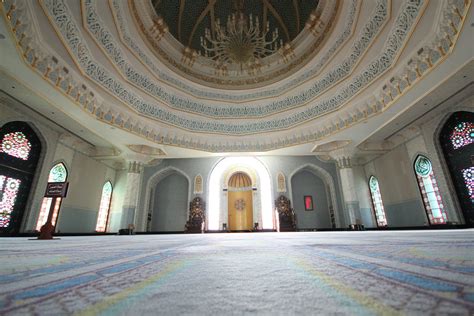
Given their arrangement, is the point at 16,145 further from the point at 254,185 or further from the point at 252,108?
the point at 254,185

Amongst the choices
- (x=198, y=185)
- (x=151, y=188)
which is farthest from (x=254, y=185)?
(x=151, y=188)

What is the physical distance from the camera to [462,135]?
718 cm

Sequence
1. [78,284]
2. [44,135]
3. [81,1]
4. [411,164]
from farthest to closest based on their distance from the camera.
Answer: [411,164] → [44,135] → [81,1] → [78,284]

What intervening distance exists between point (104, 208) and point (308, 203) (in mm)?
10428

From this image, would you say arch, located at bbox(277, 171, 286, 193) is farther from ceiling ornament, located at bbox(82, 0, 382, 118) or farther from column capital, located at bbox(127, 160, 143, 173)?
column capital, located at bbox(127, 160, 143, 173)

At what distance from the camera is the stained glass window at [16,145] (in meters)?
6.95

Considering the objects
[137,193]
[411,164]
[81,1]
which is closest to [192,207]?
[137,193]

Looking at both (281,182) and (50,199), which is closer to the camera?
(50,199)

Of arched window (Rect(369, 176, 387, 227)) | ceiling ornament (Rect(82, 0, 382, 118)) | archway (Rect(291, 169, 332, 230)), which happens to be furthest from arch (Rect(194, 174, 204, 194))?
arched window (Rect(369, 176, 387, 227))

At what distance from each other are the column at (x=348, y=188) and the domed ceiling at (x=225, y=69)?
673mm

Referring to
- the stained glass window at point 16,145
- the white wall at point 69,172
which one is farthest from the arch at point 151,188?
the stained glass window at point 16,145

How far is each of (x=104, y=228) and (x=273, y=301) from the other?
12.9m

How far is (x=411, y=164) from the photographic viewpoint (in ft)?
29.0

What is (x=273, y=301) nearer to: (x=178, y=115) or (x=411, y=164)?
(x=178, y=115)
